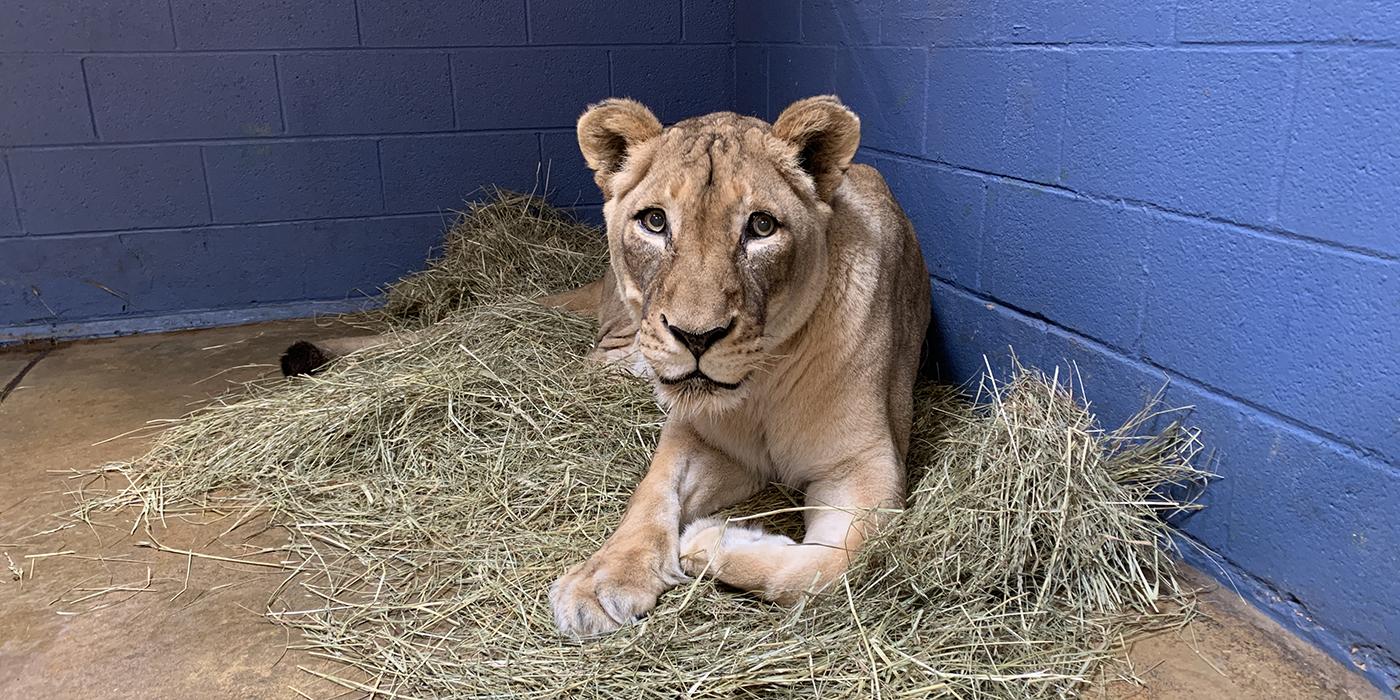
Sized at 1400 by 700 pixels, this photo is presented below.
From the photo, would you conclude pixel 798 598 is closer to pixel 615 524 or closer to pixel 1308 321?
pixel 615 524

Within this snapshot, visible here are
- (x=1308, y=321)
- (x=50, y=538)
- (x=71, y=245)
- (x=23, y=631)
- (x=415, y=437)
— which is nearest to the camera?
(x=1308, y=321)

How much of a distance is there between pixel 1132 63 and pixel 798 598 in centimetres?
181

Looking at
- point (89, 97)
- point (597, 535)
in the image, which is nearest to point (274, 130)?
point (89, 97)

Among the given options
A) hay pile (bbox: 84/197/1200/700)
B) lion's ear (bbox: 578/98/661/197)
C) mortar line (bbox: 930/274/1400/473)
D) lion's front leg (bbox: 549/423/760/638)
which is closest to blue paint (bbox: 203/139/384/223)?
hay pile (bbox: 84/197/1200/700)

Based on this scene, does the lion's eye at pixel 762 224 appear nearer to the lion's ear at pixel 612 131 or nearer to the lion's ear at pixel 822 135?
the lion's ear at pixel 822 135

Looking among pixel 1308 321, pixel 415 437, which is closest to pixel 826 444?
pixel 1308 321

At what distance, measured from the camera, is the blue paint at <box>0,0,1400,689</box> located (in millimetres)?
2203

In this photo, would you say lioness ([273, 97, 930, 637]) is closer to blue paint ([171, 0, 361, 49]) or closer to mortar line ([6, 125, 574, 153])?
mortar line ([6, 125, 574, 153])

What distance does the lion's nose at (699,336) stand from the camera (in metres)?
2.25

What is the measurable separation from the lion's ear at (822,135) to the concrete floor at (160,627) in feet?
4.86

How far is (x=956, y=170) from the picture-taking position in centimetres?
363

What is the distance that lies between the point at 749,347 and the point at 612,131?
810 millimetres

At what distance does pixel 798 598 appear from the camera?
7.89ft

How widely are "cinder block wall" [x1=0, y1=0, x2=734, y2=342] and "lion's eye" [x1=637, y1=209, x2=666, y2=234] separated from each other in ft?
10.7
